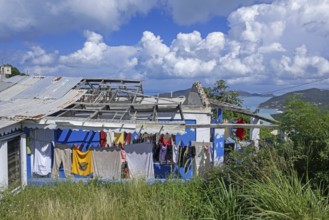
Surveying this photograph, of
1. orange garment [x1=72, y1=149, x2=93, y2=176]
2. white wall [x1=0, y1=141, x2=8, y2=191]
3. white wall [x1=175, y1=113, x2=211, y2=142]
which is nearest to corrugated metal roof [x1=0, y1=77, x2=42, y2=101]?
white wall [x1=0, y1=141, x2=8, y2=191]

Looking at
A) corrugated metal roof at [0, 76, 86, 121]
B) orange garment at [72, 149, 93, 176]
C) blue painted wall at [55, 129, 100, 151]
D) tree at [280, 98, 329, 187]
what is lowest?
orange garment at [72, 149, 93, 176]

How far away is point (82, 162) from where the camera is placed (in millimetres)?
10008

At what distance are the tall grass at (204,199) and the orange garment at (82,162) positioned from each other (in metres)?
2.07

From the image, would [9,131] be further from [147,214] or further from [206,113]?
[206,113]

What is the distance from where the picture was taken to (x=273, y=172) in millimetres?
5945

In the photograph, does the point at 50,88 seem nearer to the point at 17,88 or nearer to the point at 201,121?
the point at 17,88

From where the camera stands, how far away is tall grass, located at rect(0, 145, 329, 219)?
4879 millimetres

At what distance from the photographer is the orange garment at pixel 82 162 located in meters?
9.97

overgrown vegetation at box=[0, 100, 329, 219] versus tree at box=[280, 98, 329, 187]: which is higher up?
tree at box=[280, 98, 329, 187]

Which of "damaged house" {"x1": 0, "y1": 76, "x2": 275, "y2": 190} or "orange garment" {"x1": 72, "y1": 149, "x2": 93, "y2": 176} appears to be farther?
"orange garment" {"x1": 72, "y1": 149, "x2": 93, "y2": 176}

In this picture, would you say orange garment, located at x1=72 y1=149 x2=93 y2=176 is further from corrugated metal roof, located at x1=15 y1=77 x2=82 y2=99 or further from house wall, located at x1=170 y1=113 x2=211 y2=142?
house wall, located at x1=170 y1=113 x2=211 y2=142

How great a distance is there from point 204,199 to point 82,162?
4.77 metres

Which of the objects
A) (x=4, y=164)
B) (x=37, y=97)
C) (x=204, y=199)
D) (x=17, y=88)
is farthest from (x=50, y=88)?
(x=204, y=199)

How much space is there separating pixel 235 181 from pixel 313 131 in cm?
192
